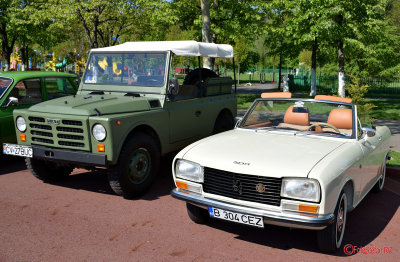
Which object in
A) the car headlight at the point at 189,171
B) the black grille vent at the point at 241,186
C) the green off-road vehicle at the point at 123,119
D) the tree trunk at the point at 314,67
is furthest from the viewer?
the tree trunk at the point at 314,67

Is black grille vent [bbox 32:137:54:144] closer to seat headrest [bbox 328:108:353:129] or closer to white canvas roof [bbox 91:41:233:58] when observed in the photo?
white canvas roof [bbox 91:41:233:58]

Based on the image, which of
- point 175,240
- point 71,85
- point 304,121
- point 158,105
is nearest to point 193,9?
point 71,85

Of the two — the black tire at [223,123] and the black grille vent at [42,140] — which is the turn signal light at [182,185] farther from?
the black tire at [223,123]

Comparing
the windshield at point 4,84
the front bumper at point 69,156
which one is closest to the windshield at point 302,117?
the front bumper at point 69,156

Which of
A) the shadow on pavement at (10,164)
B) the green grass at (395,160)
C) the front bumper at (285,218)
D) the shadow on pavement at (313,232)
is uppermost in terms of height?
the front bumper at (285,218)

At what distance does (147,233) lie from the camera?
4.80 m

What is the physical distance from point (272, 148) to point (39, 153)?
11.4ft

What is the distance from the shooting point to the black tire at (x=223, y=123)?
831cm

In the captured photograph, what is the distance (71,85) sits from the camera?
8727 mm

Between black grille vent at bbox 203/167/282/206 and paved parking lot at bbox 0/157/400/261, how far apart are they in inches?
25.3

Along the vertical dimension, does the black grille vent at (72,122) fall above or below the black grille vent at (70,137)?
above

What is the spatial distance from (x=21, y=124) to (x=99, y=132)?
1.54 metres

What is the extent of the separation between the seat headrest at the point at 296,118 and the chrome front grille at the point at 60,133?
2790mm

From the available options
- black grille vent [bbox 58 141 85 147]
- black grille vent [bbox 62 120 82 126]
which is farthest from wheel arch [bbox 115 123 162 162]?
black grille vent [bbox 62 120 82 126]
